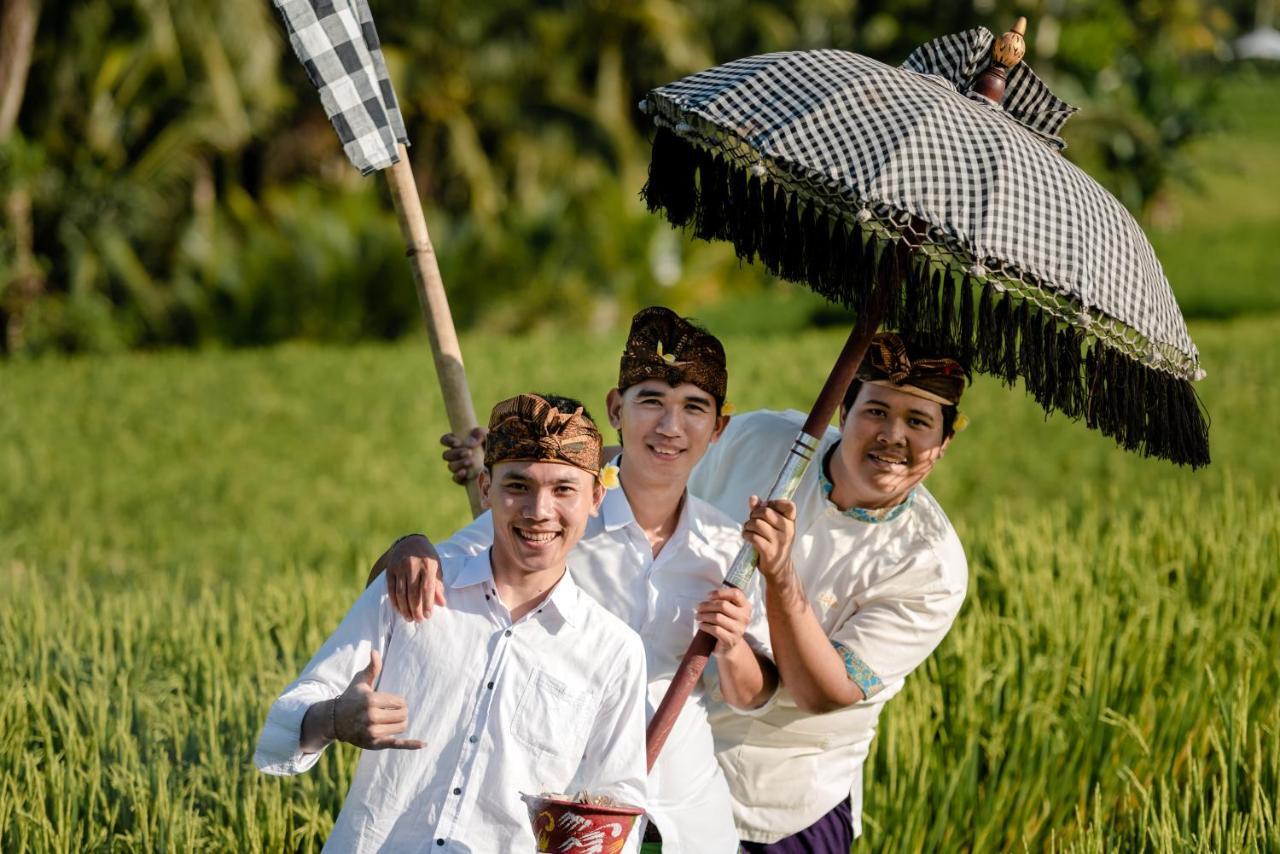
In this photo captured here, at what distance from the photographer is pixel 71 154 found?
1723cm

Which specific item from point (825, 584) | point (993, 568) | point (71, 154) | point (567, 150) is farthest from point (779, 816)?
point (567, 150)

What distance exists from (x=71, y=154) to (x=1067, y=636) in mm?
14897

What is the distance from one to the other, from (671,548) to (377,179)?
19197mm

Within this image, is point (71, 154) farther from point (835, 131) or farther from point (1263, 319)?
point (835, 131)

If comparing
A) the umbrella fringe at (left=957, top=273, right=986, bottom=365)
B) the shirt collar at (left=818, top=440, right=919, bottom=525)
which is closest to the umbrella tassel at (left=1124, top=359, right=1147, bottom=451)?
the umbrella fringe at (left=957, top=273, right=986, bottom=365)

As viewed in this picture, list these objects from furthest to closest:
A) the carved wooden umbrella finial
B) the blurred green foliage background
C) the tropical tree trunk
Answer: the blurred green foliage background
the tropical tree trunk
the carved wooden umbrella finial

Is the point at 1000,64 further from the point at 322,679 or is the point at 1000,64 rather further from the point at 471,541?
the point at 322,679

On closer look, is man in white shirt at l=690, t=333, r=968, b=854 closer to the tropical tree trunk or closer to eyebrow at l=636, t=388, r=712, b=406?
eyebrow at l=636, t=388, r=712, b=406

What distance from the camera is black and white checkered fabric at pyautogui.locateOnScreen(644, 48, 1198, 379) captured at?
2.54 meters

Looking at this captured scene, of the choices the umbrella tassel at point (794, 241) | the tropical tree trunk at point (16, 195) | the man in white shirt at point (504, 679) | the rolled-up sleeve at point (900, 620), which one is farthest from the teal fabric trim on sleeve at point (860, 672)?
the tropical tree trunk at point (16, 195)

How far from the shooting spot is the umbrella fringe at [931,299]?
107 inches

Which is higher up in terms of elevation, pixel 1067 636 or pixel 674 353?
pixel 674 353

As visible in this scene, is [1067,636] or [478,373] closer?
[1067,636]

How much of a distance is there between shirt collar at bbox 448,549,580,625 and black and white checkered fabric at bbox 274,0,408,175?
2.65ft
